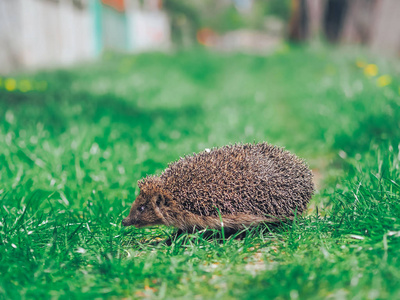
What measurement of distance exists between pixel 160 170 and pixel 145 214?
1.49m

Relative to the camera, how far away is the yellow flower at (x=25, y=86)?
8708 millimetres

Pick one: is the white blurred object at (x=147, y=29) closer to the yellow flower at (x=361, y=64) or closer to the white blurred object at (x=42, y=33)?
the white blurred object at (x=42, y=33)

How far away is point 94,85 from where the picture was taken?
9812mm

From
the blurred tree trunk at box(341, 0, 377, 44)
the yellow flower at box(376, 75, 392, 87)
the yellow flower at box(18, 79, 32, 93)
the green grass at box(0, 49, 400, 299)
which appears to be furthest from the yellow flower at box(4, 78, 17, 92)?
the blurred tree trunk at box(341, 0, 377, 44)

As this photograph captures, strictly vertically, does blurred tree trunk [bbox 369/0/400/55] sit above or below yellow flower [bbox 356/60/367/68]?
above

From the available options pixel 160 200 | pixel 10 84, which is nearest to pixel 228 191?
pixel 160 200

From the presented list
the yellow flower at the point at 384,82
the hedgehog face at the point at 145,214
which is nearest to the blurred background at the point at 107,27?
the yellow flower at the point at 384,82

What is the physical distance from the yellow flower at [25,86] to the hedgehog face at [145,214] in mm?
5924

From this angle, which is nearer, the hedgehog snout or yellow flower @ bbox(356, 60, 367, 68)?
the hedgehog snout

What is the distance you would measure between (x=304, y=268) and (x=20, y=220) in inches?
82.1

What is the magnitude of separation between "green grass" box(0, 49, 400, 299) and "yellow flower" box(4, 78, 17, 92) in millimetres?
286

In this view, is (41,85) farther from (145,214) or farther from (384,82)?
(145,214)

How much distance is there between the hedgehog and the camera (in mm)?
3301

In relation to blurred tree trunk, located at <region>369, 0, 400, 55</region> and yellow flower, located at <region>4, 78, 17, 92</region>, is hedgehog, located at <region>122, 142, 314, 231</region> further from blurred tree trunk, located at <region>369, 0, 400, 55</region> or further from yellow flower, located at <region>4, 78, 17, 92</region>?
blurred tree trunk, located at <region>369, 0, 400, 55</region>
